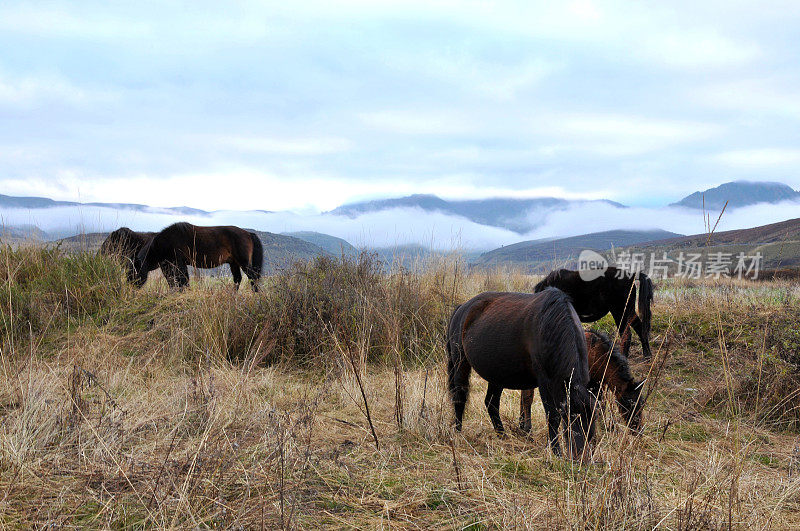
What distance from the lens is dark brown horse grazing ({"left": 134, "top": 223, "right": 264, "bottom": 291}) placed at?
11866 millimetres

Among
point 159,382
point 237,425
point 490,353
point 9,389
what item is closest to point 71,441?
A: point 237,425

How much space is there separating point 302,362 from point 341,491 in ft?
13.2

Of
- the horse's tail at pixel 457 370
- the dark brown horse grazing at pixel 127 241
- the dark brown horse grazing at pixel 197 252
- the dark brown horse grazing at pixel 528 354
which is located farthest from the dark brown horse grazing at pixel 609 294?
the dark brown horse grazing at pixel 127 241

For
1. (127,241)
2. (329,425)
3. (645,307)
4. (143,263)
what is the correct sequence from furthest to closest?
(127,241) < (143,263) < (645,307) < (329,425)

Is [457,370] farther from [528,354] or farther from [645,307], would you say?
[645,307]

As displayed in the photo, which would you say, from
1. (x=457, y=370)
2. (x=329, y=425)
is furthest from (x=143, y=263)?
(x=457, y=370)

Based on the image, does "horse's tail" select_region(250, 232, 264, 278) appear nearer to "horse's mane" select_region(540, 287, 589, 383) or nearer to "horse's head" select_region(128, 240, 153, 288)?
"horse's head" select_region(128, 240, 153, 288)

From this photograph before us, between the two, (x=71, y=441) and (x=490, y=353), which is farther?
(x=490, y=353)

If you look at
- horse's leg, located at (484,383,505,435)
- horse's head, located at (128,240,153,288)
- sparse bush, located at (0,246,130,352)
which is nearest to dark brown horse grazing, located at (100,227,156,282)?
horse's head, located at (128,240,153,288)

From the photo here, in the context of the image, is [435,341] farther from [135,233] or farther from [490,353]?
[135,233]

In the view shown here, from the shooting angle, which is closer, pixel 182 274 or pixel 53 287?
pixel 53 287

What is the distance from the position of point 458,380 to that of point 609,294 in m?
4.09

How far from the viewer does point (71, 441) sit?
3402 mm

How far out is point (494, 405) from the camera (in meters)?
4.62
